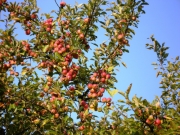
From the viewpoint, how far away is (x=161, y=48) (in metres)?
6.28

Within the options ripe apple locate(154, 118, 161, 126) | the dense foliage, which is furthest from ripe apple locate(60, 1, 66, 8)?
ripe apple locate(154, 118, 161, 126)

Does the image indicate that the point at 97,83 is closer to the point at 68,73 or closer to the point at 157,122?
the point at 68,73

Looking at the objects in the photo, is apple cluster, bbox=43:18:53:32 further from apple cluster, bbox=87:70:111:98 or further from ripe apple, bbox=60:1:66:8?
apple cluster, bbox=87:70:111:98

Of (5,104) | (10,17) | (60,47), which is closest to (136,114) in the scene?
(60,47)

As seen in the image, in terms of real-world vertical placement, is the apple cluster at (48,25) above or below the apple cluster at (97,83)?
above

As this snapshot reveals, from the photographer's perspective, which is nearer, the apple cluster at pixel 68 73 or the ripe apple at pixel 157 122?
the ripe apple at pixel 157 122

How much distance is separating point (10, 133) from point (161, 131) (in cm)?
348

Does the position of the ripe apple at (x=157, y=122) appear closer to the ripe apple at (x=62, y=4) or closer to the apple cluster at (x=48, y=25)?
the apple cluster at (x=48, y=25)

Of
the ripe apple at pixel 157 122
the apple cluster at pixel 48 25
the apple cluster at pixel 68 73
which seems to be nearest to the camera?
the ripe apple at pixel 157 122

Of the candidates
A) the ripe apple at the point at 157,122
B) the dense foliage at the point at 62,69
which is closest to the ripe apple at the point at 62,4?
the dense foliage at the point at 62,69

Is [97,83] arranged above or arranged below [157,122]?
above

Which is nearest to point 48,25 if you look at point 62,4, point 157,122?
point 62,4

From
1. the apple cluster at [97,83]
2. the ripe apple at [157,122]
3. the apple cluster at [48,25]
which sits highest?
the apple cluster at [48,25]

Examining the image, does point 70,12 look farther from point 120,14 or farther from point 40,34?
point 120,14
